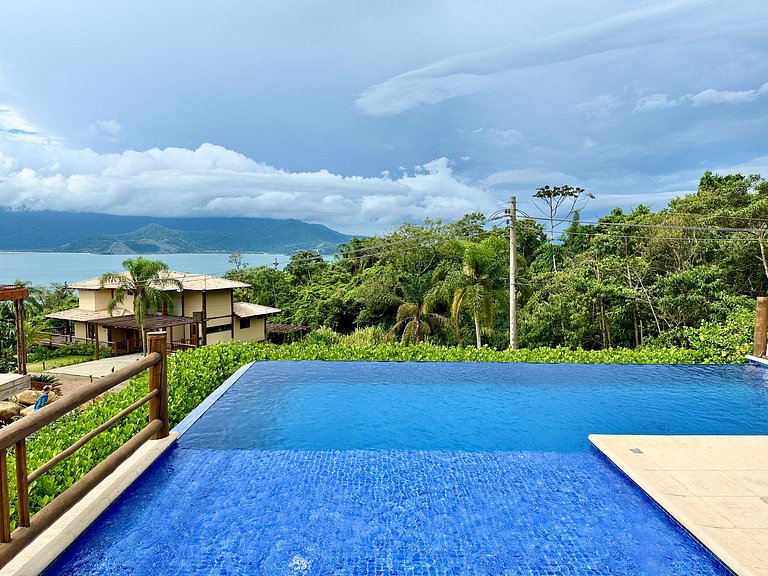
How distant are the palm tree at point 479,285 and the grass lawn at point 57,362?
16.9 meters

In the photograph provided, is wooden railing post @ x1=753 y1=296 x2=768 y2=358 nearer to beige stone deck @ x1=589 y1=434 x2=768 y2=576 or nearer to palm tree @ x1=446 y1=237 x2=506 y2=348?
beige stone deck @ x1=589 y1=434 x2=768 y2=576

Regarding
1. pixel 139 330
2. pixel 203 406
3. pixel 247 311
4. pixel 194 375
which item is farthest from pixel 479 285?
pixel 139 330

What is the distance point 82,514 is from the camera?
3.32 metres

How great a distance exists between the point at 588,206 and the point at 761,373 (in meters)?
26.4

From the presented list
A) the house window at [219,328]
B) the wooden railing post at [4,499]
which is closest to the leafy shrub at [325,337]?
the house window at [219,328]

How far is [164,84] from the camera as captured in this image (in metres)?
19.5

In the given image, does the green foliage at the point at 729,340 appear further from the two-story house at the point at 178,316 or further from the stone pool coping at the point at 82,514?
the two-story house at the point at 178,316

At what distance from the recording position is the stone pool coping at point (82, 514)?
109 inches

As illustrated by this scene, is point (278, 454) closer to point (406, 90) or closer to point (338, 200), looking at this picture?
point (406, 90)

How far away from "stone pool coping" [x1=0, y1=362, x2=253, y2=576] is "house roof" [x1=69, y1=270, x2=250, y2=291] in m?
19.3

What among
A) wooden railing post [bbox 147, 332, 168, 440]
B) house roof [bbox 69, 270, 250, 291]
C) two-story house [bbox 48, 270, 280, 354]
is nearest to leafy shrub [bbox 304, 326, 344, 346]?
two-story house [bbox 48, 270, 280, 354]

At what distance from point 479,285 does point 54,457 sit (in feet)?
44.7

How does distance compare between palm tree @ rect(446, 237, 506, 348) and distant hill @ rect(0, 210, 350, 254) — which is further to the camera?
distant hill @ rect(0, 210, 350, 254)

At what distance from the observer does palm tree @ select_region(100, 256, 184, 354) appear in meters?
22.4
